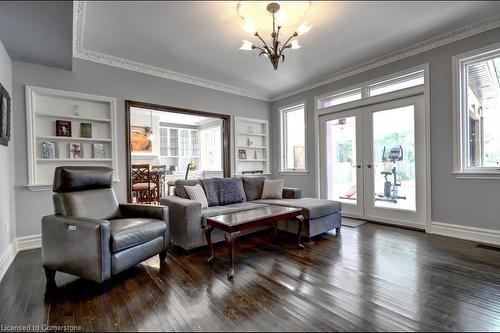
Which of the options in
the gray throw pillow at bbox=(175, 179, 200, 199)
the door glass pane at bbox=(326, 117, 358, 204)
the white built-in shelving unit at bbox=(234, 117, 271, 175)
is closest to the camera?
the gray throw pillow at bbox=(175, 179, 200, 199)

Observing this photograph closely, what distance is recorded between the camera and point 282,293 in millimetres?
1915

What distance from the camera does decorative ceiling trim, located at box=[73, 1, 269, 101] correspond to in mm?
2579

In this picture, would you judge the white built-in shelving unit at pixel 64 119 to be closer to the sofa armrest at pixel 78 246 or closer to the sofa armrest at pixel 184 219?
the sofa armrest at pixel 184 219

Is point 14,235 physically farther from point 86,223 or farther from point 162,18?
point 162,18

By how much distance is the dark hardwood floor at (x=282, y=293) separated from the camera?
5.16 ft

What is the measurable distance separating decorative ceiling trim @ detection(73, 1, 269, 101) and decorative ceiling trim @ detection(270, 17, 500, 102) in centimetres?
183

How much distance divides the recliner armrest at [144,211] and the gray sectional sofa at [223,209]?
26cm

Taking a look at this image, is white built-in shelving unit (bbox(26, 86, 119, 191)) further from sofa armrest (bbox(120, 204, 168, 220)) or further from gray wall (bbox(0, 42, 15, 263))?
sofa armrest (bbox(120, 204, 168, 220))

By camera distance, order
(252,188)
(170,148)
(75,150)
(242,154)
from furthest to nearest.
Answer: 1. (170,148)
2. (242,154)
3. (252,188)
4. (75,150)

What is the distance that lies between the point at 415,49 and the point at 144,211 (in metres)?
4.24

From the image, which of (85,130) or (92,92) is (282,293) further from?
(92,92)

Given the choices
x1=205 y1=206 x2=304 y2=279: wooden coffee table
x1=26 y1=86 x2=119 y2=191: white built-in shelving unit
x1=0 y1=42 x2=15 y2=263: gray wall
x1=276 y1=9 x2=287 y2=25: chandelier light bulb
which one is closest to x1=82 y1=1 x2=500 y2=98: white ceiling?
x1=276 y1=9 x2=287 y2=25: chandelier light bulb

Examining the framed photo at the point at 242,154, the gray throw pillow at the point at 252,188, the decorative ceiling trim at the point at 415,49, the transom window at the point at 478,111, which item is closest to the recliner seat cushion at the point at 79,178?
the gray throw pillow at the point at 252,188

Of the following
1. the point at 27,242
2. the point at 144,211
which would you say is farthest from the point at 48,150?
the point at 144,211
